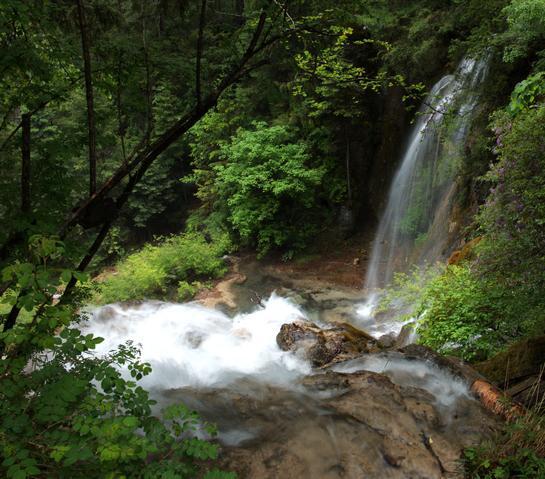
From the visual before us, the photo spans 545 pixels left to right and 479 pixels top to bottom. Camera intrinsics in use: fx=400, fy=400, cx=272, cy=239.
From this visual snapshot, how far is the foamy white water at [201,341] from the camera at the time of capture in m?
6.44

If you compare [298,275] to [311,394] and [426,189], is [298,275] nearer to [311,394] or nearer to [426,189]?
[426,189]

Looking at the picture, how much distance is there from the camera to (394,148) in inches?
502

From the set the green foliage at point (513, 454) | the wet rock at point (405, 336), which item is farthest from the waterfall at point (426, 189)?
the green foliage at point (513, 454)

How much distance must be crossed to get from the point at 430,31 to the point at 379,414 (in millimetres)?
10096

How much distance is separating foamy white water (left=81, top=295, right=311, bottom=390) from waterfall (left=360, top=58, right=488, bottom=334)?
294 centimetres

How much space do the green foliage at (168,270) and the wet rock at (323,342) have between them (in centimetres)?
498

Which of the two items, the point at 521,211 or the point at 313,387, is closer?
the point at 521,211

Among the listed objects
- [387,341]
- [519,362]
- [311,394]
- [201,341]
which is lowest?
[519,362]

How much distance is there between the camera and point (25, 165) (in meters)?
2.54

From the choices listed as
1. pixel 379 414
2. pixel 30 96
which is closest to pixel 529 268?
pixel 379 414

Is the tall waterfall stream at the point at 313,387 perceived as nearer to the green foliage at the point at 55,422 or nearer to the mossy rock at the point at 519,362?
the mossy rock at the point at 519,362

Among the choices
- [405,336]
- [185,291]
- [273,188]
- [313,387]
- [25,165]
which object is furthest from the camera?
[273,188]

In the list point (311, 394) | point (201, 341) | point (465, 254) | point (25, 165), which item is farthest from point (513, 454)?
point (201, 341)

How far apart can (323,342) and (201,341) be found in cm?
271
